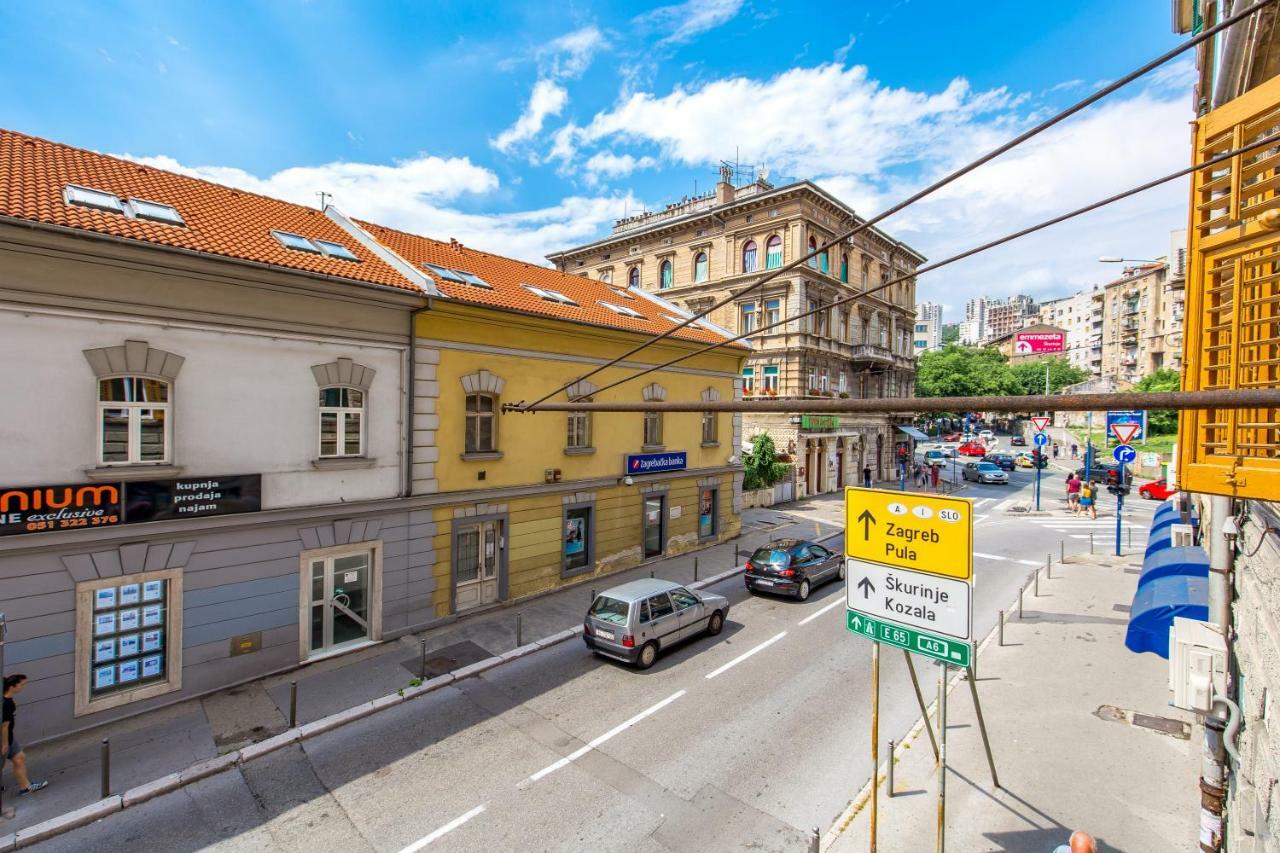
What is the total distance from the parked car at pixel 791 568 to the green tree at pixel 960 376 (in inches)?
2384

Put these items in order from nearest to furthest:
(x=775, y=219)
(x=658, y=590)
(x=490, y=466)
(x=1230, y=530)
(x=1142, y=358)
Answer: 1. (x=1230, y=530)
2. (x=658, y=590)
3. (x=490, y=466)
4. (x=775, y=219)
5. (x=1142, y=358)

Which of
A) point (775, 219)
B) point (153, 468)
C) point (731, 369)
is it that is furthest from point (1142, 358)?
point (153, 468)

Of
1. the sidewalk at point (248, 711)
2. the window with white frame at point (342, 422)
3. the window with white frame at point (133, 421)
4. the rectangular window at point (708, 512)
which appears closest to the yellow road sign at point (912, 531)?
the sidewalk at point (248, 711)

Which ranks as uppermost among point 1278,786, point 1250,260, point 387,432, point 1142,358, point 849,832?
point 1142,358

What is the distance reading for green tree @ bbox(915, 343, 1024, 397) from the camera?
74.1 m

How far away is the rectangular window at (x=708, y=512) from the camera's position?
22.1m

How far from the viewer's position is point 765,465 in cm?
3195

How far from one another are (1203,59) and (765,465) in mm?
25662

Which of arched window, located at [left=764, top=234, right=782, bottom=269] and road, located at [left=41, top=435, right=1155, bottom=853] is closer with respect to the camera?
road, located at [left=41, top=435, right=1155, bottom=853]

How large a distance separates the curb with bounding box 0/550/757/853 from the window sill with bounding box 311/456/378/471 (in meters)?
4.70

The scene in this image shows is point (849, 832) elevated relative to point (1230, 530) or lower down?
lower down

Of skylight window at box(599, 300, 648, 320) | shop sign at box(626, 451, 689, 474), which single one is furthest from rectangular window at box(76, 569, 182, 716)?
skylight window at box(599, 300, 648, 320)

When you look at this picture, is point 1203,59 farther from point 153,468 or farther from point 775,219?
point 775,219

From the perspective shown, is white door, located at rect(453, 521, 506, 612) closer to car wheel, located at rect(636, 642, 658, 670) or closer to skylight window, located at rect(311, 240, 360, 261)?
car wheel, located at rect(636, 642, 658, 670)
